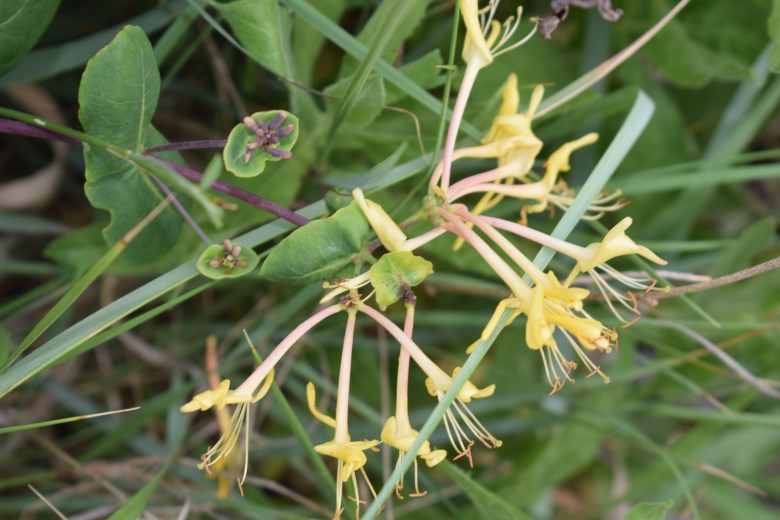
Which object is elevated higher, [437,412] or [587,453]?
[437,412]

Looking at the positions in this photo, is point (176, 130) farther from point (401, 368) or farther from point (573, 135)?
point (401, 368)

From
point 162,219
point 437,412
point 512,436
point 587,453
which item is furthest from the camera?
point 512,436

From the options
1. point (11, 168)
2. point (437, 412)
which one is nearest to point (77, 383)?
point (11, 168)

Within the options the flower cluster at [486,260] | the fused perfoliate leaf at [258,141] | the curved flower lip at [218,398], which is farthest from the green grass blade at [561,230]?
the fused perfoliate leaf at [258,141]

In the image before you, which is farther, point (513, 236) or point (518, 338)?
point (518, 338)

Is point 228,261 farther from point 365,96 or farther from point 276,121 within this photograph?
point 365,96

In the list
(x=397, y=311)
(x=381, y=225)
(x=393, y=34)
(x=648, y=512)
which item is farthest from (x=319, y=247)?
(x=397, y=311)

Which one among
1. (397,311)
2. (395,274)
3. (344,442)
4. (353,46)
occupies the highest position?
(353,46)
